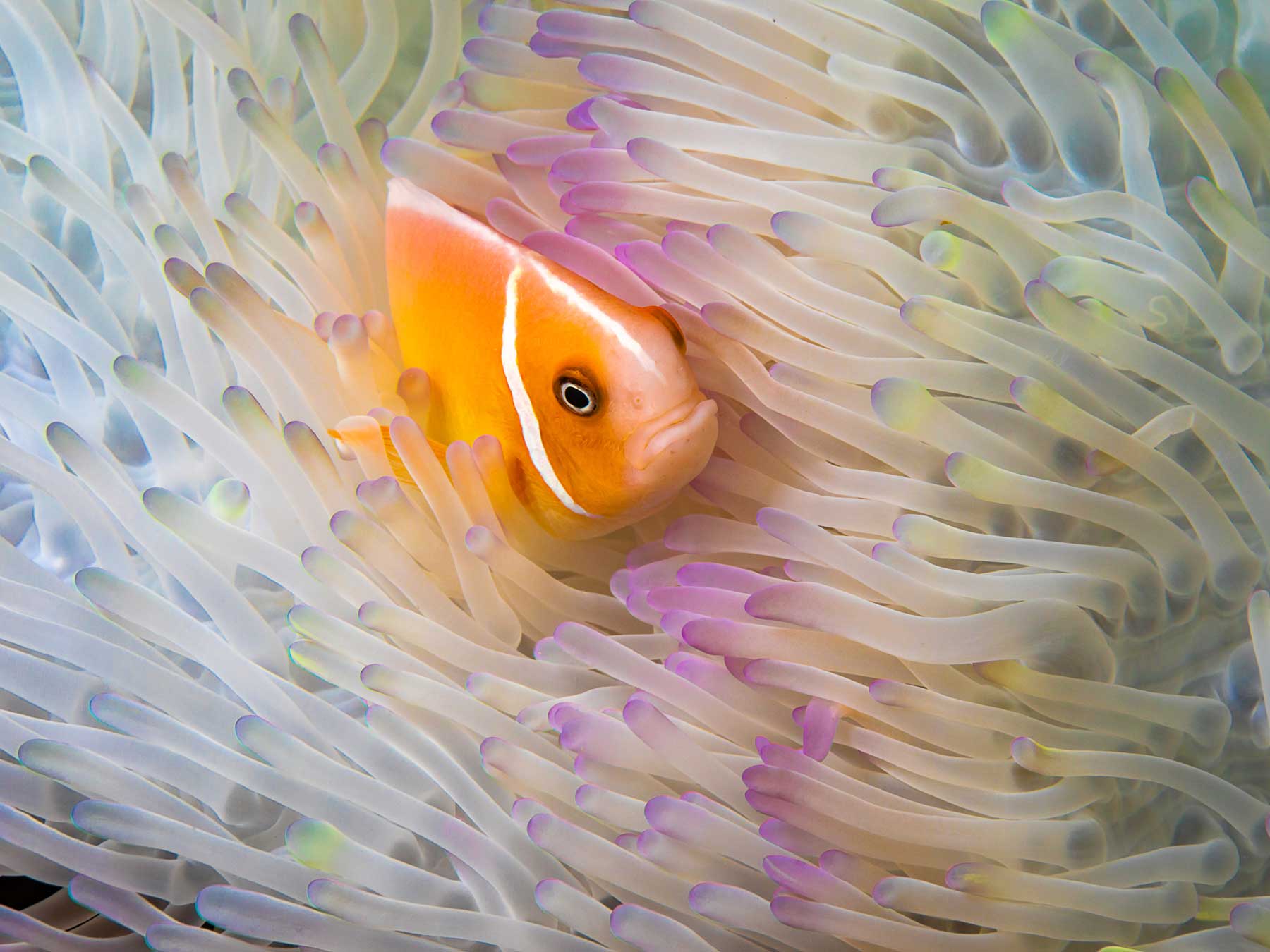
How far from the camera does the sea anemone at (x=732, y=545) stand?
63 centimetres

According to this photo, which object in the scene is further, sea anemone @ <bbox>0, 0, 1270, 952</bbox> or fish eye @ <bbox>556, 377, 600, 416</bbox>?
fish eye @ <bbox>556, 377, 600, 416</bbox>

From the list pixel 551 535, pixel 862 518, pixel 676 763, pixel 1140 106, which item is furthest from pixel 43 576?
pixel 1140 106

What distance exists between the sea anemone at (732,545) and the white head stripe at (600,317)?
40 millimetres

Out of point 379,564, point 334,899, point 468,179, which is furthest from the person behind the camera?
point 468,179

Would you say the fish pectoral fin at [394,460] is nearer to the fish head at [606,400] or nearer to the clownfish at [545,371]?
the clownfish at [545,371]

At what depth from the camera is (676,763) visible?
67cm

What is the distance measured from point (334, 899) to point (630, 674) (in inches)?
9.7

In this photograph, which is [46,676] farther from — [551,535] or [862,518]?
[862,518]

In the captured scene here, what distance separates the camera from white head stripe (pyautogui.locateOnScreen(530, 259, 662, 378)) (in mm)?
716

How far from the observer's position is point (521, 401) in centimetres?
80

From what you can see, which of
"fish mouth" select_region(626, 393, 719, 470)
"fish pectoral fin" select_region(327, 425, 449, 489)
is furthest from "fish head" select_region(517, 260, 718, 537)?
"fish pectoral fin" select_region(327, 425, 449, 489)

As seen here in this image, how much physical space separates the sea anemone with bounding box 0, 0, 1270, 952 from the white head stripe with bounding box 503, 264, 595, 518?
40 mm

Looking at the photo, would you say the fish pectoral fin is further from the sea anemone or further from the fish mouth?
the fish mouth

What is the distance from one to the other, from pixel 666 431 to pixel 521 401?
15cm
